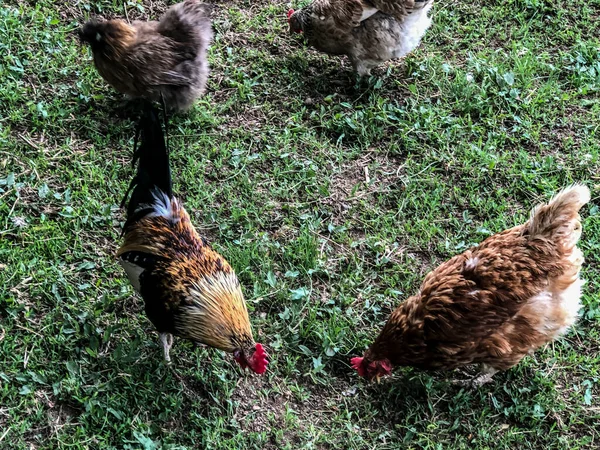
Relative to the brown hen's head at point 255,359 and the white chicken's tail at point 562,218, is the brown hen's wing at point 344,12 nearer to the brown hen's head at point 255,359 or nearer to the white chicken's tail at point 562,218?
the white chicken's tail at point 562,218

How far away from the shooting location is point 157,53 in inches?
189

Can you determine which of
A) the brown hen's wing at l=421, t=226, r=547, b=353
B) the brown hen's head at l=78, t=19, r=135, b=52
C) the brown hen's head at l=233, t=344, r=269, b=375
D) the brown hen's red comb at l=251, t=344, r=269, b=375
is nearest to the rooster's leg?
the brown hen's head at l=233, t=344, r=269, b=375

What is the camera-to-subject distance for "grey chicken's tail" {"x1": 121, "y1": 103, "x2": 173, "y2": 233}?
343 cm

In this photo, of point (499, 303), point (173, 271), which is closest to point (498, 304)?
point (499, 303)

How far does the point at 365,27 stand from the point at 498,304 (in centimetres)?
292

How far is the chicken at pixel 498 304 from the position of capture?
11.9ft

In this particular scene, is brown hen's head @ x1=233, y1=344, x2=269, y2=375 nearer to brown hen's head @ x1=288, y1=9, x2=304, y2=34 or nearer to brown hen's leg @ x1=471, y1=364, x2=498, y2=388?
brown hen's leg @ x1=471, y1=364, x2=498, y2=388

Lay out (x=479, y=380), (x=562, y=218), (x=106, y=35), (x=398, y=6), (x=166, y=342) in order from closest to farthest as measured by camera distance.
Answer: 1. (x=562, y=218)
2. (x=166, y=342)
3. (x=479, y=380)
4. (x=106, y=35)
5. (x=398, y=6)

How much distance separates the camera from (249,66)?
225 inches

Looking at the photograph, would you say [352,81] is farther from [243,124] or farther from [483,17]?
[483,17]

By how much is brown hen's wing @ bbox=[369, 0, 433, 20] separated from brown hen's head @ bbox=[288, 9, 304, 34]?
760 mm

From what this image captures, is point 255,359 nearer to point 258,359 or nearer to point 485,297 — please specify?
point 258,359

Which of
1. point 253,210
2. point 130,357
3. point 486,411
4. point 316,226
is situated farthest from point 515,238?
point 130,357

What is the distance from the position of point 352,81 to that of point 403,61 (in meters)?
0.62
